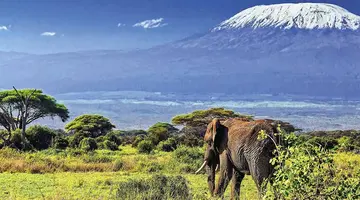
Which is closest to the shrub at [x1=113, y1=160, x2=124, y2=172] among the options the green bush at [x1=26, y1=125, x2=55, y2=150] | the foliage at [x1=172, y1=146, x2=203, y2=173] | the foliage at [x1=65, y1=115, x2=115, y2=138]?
the foliage at [x1=172, y1=146, x2=203, y2=173]

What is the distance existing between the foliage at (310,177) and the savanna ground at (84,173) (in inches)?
241

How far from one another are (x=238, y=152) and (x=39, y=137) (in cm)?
2288

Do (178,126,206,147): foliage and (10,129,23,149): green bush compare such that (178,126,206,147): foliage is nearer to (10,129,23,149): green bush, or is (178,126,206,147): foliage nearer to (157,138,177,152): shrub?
(157,138,177,152): shrub

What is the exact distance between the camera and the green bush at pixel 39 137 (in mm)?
30422

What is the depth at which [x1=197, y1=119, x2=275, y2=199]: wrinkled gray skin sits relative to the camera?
29.7 feet

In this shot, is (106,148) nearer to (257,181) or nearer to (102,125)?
(102,125)

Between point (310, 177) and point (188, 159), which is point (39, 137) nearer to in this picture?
point (188, 159)

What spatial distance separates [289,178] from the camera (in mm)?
5680

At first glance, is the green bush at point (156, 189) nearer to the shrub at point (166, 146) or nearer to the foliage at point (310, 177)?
the foliage at point (310, 177)

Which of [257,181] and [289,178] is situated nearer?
[289,178]

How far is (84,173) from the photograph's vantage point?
17438 mm

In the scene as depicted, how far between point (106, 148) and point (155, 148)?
2314mm

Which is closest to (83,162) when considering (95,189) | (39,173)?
(39,173)

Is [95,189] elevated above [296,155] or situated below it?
below
